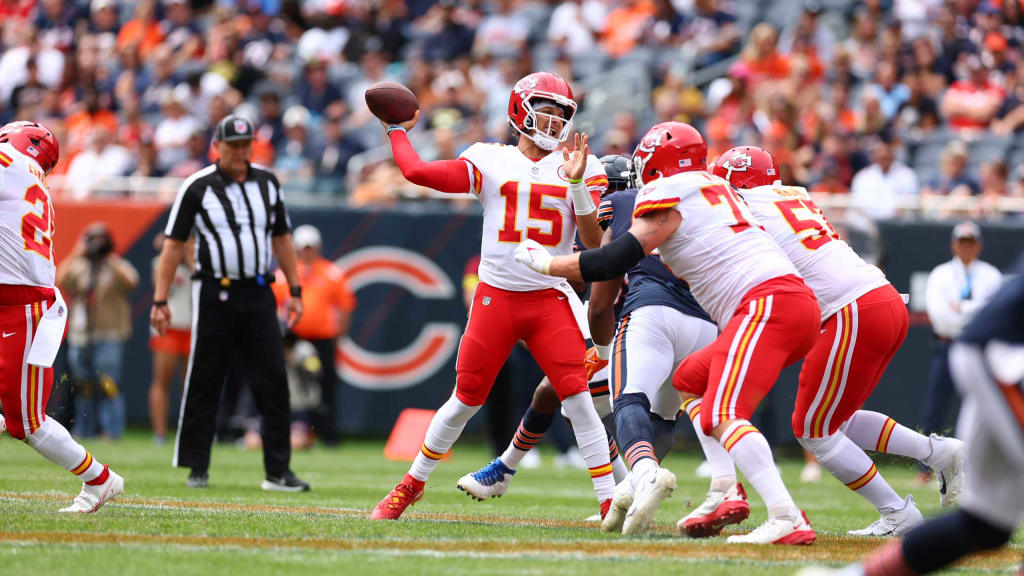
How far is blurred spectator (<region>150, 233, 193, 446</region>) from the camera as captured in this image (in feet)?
43.3

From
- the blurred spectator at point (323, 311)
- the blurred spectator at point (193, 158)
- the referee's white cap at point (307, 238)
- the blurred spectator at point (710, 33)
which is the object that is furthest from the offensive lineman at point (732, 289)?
the blurred spectator at point (710, 33)

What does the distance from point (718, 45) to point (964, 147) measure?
131 inches

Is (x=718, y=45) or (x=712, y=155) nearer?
(x=712, y=155)

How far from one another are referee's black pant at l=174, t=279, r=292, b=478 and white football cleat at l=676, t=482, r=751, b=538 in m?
3.33

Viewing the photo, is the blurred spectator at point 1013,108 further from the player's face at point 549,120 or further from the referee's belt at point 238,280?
the player's face at point 549,120

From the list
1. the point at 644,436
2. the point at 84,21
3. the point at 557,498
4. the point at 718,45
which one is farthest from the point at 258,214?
the point at 84,21

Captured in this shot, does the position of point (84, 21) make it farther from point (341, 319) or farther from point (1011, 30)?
point (1011, 30)

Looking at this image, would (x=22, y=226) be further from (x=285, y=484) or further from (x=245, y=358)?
(x=285, y=484)

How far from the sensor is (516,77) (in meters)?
15.3

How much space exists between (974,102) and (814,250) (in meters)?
8.79

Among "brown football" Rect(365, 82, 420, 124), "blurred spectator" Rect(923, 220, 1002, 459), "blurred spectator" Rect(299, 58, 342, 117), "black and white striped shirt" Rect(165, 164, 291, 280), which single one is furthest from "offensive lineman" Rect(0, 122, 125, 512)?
"blurred spectator" Rect(299, 58, 342, 117)

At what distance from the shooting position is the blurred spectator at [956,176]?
1294cm

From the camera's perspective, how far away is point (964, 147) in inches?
526

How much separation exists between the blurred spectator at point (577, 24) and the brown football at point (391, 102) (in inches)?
392
